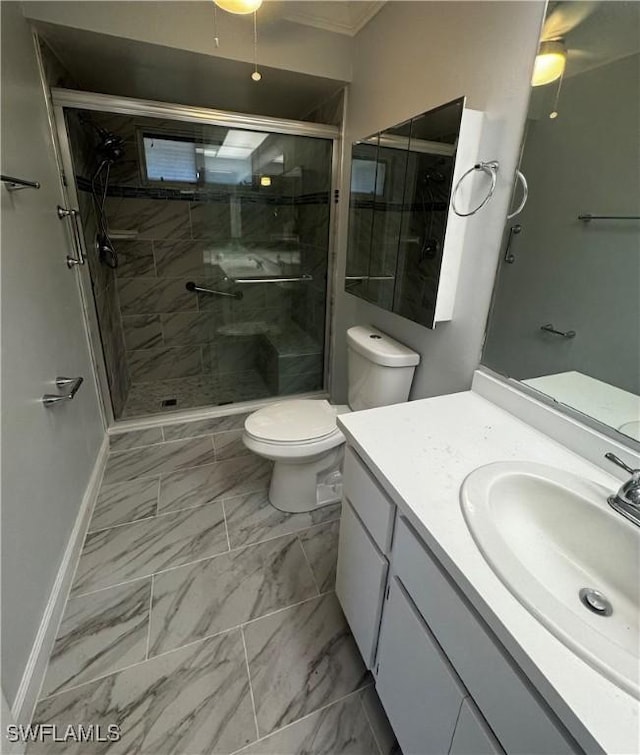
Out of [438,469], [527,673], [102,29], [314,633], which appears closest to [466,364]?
[438,469]

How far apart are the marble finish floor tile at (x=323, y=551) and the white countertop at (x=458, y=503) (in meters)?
0.79

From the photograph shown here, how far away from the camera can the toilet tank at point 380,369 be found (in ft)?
5.27

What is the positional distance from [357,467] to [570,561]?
0.51 m

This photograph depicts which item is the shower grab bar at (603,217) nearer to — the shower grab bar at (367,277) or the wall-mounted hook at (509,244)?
the wall-mounted hook at (509,244)

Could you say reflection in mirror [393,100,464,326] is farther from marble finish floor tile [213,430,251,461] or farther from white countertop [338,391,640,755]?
marble finish floor tile [213,430,251,461]

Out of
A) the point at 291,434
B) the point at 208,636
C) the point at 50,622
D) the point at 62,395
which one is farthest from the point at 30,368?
the point at 208,636

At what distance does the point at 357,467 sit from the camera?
3.35 ft

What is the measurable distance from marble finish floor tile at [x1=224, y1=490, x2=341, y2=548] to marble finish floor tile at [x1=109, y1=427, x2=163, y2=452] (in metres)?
0.76

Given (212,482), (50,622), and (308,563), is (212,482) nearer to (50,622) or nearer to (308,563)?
(308,563)

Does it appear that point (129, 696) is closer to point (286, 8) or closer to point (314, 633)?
point (314, 633)

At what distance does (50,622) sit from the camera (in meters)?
1.23

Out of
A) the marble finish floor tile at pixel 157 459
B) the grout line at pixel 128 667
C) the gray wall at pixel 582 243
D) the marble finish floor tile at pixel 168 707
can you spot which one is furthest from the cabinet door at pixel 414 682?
the marble finish floor tile at pixel 157 459

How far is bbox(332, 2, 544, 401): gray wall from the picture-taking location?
3.63 ft

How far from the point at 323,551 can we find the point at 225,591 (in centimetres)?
43
